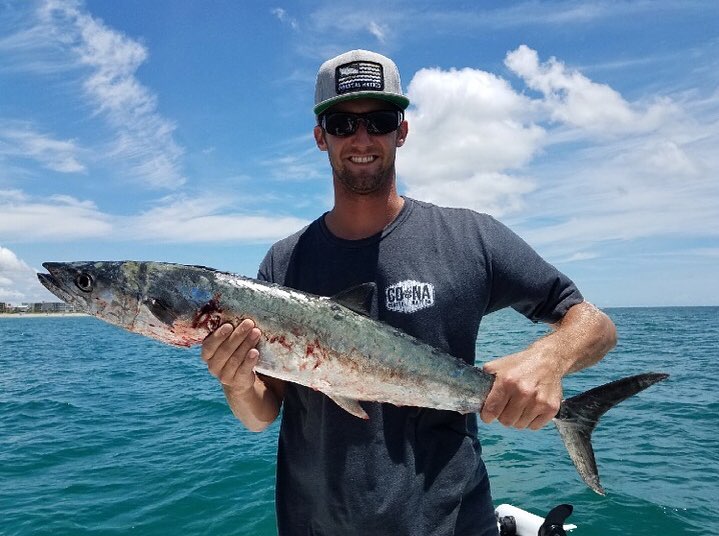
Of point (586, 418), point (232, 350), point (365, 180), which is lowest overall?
point (586, 418)

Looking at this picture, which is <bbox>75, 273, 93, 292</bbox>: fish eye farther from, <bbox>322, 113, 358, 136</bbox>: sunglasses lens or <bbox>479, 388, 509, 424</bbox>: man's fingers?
<bbox>479, 388, 509, 424</bbox>: man's fingers

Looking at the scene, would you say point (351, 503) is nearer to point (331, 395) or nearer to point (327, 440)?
point (327, 440)

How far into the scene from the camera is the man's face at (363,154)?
2904mm

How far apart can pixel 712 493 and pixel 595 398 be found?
8.43 m

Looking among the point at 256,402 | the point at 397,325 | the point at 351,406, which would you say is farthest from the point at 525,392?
the point at 256,402

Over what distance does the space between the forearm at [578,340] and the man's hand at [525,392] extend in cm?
7

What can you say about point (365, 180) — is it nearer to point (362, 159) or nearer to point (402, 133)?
point (362, 159)

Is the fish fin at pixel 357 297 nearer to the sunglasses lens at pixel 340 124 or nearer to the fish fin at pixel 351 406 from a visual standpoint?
the fish fin at pixel 351 406

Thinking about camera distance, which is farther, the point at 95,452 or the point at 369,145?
the point at 95,452

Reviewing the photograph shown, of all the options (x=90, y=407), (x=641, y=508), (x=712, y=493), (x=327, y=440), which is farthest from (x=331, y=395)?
(x=90, y=407)

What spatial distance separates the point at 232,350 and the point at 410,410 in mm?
976

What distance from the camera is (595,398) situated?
2951mm

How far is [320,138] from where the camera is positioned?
3158mm

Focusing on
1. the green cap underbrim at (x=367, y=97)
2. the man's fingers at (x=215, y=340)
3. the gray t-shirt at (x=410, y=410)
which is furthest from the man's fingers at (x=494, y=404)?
the green cap underbrim at (x=367, y=97)
